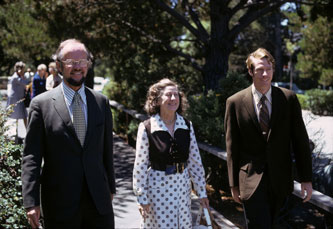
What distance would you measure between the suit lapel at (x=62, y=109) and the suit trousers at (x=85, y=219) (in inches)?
15.8

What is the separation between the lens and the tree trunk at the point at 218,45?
941 cm

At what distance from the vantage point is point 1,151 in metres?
4.39

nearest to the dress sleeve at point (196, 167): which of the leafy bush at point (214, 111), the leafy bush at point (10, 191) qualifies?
the leafy bush at point (10, 191)

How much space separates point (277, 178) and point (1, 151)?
113 inches

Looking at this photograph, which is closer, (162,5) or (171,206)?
(171,206)

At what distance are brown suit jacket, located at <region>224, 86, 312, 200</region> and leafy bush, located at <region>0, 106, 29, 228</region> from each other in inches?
84.5

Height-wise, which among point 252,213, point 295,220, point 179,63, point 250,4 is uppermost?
point 250,4

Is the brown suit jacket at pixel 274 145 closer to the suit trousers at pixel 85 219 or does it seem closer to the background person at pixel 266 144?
the background person at pixel 266 144

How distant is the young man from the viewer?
272 cm

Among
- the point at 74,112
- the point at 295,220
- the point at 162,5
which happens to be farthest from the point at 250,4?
the point at 74,112

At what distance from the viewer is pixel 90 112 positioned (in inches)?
114

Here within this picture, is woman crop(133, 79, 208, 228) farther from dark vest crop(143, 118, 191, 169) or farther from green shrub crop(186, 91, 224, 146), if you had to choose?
green shrub crop(186, 91, 224, 146)

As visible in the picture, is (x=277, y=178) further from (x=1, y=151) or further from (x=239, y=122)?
(x=1, y=151)

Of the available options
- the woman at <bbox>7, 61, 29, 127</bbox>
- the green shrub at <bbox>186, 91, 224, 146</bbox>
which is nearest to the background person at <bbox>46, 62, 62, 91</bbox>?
the woman at <bbox>7, 61, 29, 127</bbox>
